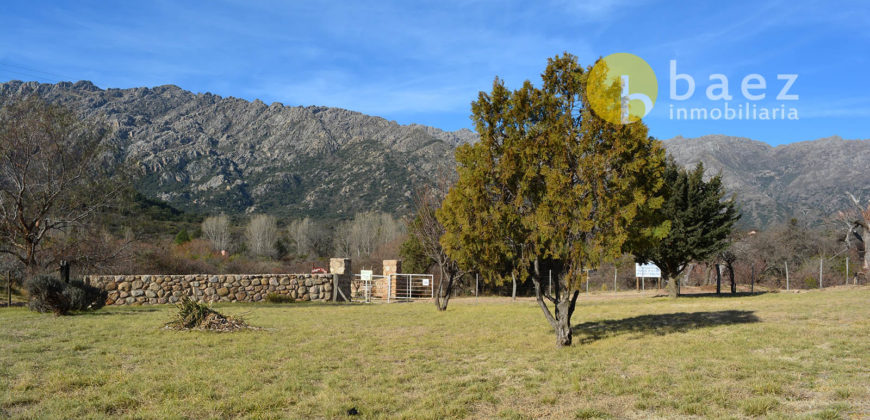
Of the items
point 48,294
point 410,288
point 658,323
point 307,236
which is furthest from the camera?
point 307,236

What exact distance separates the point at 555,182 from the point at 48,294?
1249 cm

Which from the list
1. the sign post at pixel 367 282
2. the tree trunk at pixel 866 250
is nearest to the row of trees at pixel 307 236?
the sign post at pixel 367 282

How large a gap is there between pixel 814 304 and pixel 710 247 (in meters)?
5.11

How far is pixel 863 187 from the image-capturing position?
8594cm

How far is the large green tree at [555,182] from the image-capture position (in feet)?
27.2

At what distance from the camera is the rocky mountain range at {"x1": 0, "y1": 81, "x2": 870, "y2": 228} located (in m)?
79.9

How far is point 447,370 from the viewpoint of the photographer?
21.9ft

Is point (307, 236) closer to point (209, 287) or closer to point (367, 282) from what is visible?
point (367, 282)

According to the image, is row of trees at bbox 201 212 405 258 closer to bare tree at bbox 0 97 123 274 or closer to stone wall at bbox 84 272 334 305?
bare tree at bbox 0 97 123 274

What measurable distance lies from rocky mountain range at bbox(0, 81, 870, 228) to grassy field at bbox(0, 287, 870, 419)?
2007 inches

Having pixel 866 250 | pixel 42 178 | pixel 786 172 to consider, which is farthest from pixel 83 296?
pixel 786 172

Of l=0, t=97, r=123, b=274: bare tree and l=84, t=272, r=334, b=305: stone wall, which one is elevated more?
l=0, t=97, r=123, b=274: bare tree

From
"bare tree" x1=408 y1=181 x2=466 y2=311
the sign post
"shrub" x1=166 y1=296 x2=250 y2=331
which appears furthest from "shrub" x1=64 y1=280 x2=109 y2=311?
the sign post

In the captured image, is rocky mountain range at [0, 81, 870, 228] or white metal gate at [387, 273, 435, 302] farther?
rocky mountain range at [0, 81, 870, 228]
